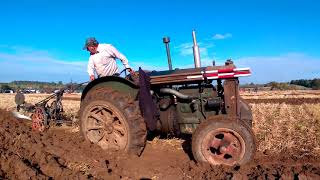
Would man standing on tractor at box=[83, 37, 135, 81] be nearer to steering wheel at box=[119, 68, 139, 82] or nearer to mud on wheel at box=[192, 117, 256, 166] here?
steering wheel at box=[119, 68, 139, 82]

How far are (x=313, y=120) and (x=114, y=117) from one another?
209 inches

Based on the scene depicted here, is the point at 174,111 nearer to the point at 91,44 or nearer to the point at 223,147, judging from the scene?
the point at 223,147

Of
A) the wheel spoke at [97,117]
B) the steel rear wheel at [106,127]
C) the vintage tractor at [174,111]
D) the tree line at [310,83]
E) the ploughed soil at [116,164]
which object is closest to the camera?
the ploughed soil at [116,164]

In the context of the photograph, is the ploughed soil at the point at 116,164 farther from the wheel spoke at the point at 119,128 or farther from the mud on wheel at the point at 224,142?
the wheel spoke at the point at 119,128

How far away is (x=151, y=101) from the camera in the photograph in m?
6.70

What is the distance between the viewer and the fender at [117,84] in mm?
6793

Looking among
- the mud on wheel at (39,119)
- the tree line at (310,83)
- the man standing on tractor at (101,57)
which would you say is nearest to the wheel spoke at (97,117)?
the man standing on tractor at (101,57)

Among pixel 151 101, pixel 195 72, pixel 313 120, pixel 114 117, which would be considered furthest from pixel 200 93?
pixel 313 120

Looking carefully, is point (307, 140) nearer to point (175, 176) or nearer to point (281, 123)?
point (281, 123)

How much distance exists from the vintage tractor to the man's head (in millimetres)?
806

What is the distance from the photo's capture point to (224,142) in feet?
19.5

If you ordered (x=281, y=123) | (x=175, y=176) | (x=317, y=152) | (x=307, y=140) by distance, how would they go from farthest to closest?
1. (x=281, y=123)
2. (x=307, y=140)
3. (x=317, y=152)
4. (x=175, y=176)

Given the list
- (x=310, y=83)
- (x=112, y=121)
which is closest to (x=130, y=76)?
(x=112, y=121)

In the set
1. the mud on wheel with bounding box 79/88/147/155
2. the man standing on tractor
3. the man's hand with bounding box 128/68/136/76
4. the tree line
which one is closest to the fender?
the mud on wheel with bounding box 79/88/147/155
